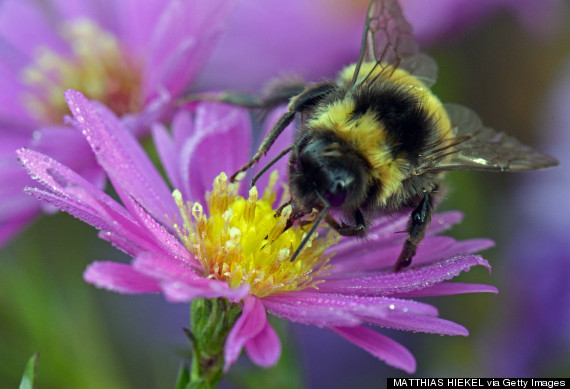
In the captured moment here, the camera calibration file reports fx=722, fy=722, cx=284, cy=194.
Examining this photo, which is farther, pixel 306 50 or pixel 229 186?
pixel 306 50

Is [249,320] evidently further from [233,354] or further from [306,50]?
[306,50]

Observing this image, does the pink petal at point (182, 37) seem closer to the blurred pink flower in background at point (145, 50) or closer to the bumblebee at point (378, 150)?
the blurred pink flower in background at point (145, 50)

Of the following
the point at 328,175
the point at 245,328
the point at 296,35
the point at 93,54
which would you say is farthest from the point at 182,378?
the point at 296,35

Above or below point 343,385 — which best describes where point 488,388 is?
above

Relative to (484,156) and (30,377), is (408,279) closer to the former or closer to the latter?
(484,156)

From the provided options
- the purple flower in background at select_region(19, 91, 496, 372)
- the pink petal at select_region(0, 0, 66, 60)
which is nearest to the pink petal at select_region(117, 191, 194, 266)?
the purple flower in background at select_region(19, 91, 496, 372)

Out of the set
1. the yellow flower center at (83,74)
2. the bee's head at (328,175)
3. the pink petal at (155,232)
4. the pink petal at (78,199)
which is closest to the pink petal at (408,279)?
the bee's head at (328,175)

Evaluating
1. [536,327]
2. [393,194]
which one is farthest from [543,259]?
[393,194]
